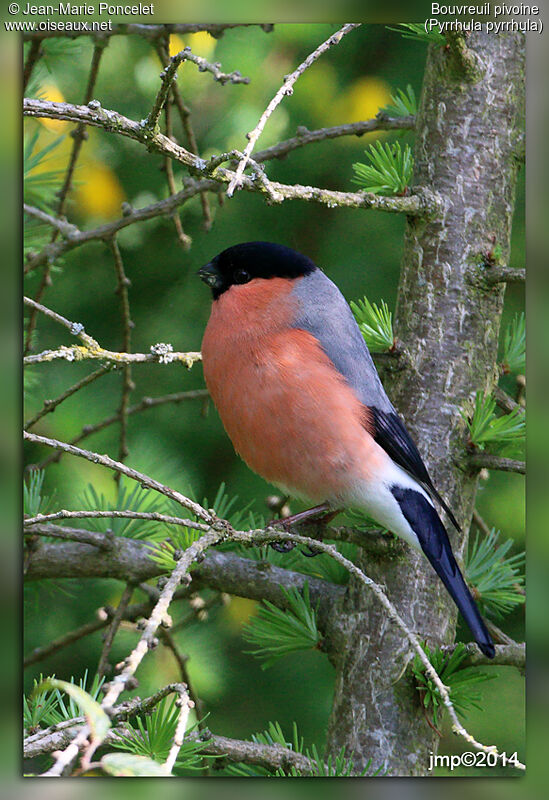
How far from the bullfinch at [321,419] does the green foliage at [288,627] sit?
11cm

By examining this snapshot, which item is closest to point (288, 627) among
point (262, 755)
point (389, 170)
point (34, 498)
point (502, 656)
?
point (262, 755)

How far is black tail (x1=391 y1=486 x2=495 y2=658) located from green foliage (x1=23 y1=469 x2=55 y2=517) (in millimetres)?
462

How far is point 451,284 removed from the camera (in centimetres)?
108

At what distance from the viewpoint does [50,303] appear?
4.43ft

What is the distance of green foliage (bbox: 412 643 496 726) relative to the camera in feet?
3.16

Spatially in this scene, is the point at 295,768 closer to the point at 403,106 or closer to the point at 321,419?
the point at 321,419

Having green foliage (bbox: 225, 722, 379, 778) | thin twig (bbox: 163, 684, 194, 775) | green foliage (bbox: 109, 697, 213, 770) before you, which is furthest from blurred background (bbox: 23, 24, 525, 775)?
Result: thin twig (bbox: 163, 684, 194, 775)

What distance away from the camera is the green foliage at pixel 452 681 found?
0.96 meters

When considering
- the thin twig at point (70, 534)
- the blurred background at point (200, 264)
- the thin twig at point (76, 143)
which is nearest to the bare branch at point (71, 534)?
the thin twig at point (70, 534)

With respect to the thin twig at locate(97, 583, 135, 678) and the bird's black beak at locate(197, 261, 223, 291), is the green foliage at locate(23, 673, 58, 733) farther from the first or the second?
the bird's black beak at locate(197, 261, 223, 291)

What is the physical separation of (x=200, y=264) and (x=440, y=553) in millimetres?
612

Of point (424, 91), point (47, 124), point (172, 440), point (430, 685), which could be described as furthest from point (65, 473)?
point (424, 91)

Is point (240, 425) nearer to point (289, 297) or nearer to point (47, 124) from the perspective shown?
point (289, 297)

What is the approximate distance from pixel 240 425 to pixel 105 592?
0.50 metres
